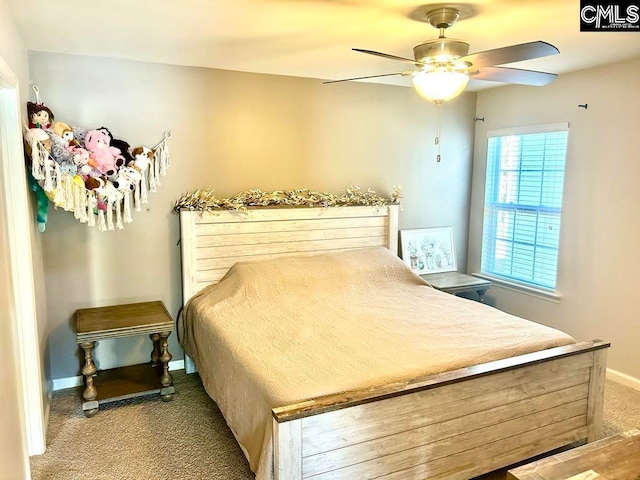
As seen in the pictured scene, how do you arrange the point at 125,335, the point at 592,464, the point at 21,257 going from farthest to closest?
the point at 125,335 → the point at 21,257 → the point at 592,464

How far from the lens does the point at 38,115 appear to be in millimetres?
2771

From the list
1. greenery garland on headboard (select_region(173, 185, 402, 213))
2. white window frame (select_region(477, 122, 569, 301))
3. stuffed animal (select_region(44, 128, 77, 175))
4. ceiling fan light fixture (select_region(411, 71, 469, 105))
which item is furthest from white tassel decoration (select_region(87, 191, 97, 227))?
white window frame (select_region(477, 122, 569, 301))

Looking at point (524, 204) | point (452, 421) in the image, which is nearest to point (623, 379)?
point (524, 204)

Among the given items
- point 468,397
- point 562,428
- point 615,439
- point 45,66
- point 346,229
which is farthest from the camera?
point 346,229

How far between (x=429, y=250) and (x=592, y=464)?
2.88 metres

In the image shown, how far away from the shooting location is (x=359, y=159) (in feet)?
13.4

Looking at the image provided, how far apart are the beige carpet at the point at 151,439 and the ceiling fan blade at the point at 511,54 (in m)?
2.02

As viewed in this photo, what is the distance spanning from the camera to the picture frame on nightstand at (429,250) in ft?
14.3

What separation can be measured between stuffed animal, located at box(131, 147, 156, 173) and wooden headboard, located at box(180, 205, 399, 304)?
1.32 feet

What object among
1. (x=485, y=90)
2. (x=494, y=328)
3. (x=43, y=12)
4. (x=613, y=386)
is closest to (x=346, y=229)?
(x=494, y=328)

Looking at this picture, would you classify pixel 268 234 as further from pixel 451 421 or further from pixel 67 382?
pixel 451 421

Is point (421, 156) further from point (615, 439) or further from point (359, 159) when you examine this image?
point (615, 439)

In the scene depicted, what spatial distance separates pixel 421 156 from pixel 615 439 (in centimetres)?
299

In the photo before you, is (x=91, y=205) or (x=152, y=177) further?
(x=152, y=177)
